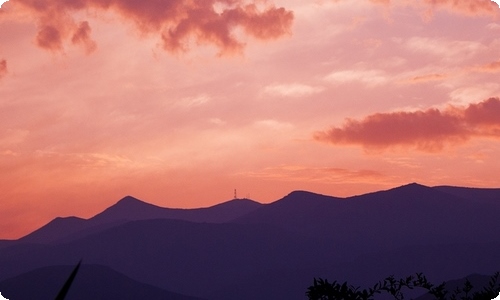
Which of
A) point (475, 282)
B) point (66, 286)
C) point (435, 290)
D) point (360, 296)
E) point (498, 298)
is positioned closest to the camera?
point (66, 286)

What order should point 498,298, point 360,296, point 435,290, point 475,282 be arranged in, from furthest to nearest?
point 475,282 → point 435,290 → point 360,296 → point 498,298

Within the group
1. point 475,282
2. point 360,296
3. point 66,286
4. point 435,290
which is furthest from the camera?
point 475,282

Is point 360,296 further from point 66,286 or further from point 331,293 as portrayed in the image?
point 66,286

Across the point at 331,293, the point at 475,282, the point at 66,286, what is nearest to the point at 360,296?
the point at 331,293

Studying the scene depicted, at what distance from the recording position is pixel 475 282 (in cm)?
16725

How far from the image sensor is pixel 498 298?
11.0 metres

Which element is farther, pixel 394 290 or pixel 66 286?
pixel 394 290

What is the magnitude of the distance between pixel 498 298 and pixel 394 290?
10.6 ft

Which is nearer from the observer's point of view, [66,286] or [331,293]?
[66,286]

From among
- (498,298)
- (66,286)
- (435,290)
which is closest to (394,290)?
(435,290)

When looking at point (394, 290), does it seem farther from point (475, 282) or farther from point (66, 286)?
point (475, 282)

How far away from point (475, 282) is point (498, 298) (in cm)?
16559

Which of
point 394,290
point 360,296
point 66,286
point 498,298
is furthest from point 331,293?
point 66,286

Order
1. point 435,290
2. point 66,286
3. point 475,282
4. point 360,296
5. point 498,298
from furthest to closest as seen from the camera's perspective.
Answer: point 475,282, point 435,290, point 360,296, point 498,298, point 66,286
